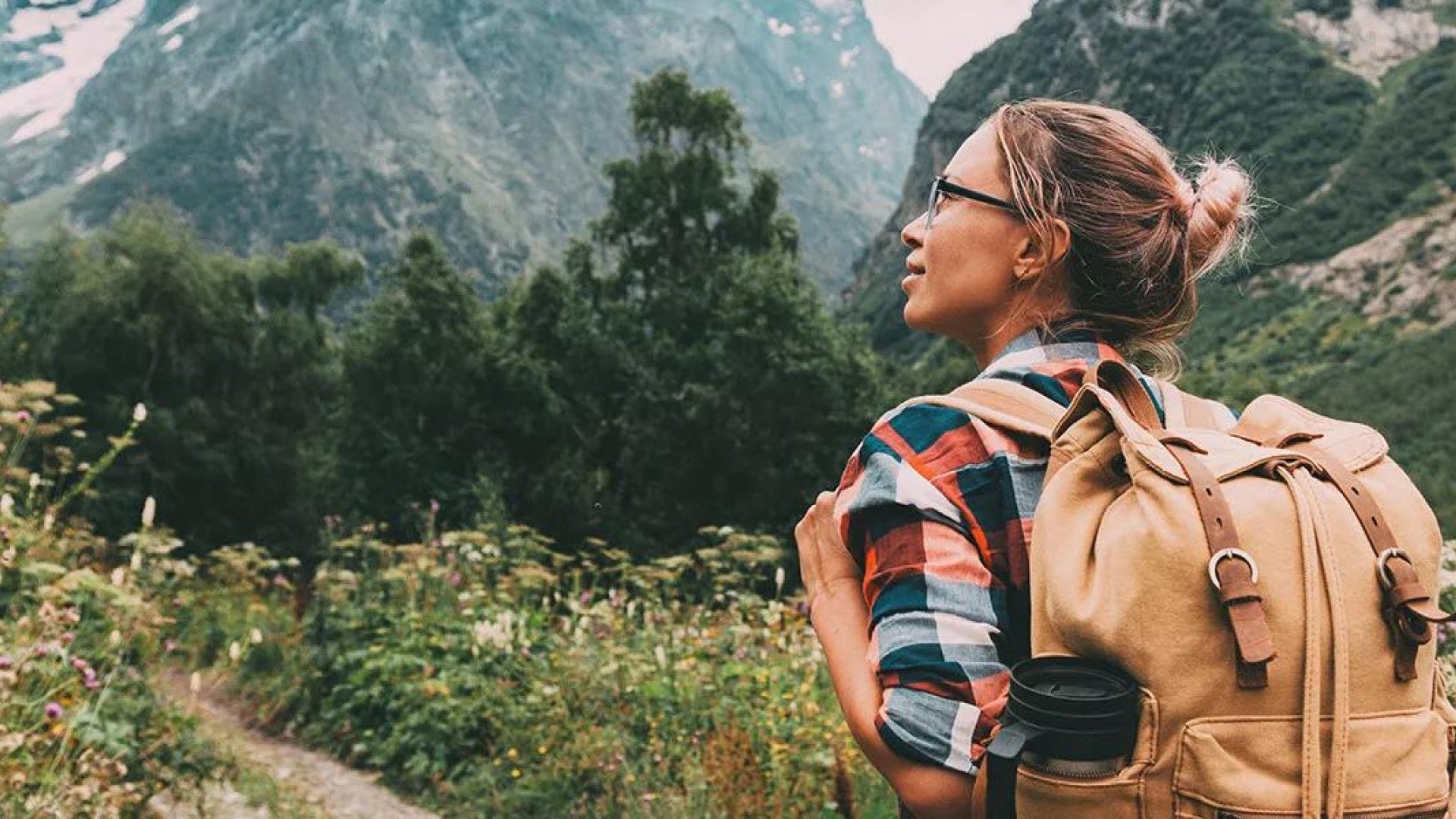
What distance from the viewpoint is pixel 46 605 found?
11.1 feet

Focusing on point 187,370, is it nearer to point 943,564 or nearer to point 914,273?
point 914,273

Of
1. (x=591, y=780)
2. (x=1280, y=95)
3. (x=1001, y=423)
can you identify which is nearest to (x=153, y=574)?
(x=591, y=780)

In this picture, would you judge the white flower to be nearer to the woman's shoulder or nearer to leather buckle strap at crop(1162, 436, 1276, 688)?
the woman's shoulder

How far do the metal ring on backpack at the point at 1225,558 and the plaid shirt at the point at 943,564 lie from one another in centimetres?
24

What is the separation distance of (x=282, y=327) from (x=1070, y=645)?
28.8 meters

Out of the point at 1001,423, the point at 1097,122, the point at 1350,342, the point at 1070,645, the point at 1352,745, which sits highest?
the point at 1097,122

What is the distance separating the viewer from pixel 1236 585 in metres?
0.91

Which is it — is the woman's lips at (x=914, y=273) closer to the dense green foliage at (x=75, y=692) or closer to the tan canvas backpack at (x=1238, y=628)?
the tan canvas backpack at (x=1238, y=628)

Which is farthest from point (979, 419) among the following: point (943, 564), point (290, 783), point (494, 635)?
point (290, 783)

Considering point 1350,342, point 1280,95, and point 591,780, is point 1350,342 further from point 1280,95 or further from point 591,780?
point 591,780

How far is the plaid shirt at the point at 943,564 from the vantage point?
3.48 ft

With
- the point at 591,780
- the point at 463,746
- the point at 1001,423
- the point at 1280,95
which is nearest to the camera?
the point at 1001,423

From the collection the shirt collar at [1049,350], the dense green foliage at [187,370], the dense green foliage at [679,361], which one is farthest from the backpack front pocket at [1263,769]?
the dense green foliage at [187,370]

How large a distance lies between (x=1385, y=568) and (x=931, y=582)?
43 cm
